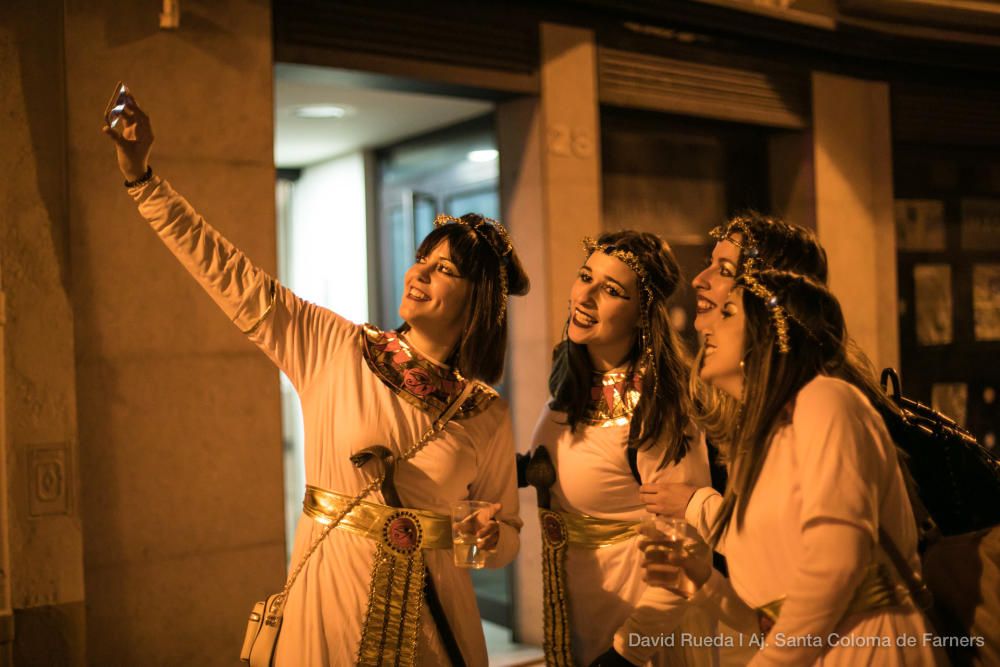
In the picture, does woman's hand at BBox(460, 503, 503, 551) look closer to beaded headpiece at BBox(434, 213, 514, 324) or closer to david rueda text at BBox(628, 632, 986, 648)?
beaded headpiece at BBox(434, 213, 514, 324)

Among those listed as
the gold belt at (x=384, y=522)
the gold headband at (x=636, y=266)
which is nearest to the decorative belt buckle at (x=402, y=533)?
the gold belt at (x=384, y=522)

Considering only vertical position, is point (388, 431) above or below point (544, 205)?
below

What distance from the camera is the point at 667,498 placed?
9.36ft

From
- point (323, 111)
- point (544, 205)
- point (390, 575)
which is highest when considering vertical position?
point (323, 111)

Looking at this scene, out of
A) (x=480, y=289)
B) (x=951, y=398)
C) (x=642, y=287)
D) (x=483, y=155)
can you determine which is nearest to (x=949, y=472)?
(x=642, y=287)

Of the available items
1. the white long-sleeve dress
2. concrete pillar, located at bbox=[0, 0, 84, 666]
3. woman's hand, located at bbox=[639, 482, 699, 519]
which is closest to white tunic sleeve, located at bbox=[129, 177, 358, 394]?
the white long-sleeve dress

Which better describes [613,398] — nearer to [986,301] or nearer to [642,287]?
[642,287]

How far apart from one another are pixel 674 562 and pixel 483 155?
480cm

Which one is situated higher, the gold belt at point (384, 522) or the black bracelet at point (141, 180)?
the black bracelet at point (141, 180)

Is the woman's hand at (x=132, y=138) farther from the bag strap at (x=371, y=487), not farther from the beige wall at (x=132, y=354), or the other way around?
the beige wall at (x=132, y=354)

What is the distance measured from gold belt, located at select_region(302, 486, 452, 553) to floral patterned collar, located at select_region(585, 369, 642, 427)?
27.1 inches

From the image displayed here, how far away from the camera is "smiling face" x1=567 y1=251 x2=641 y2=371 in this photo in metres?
3.20

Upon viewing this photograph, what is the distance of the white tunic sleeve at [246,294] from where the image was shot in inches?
103

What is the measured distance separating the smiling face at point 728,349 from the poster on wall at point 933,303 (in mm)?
5596
